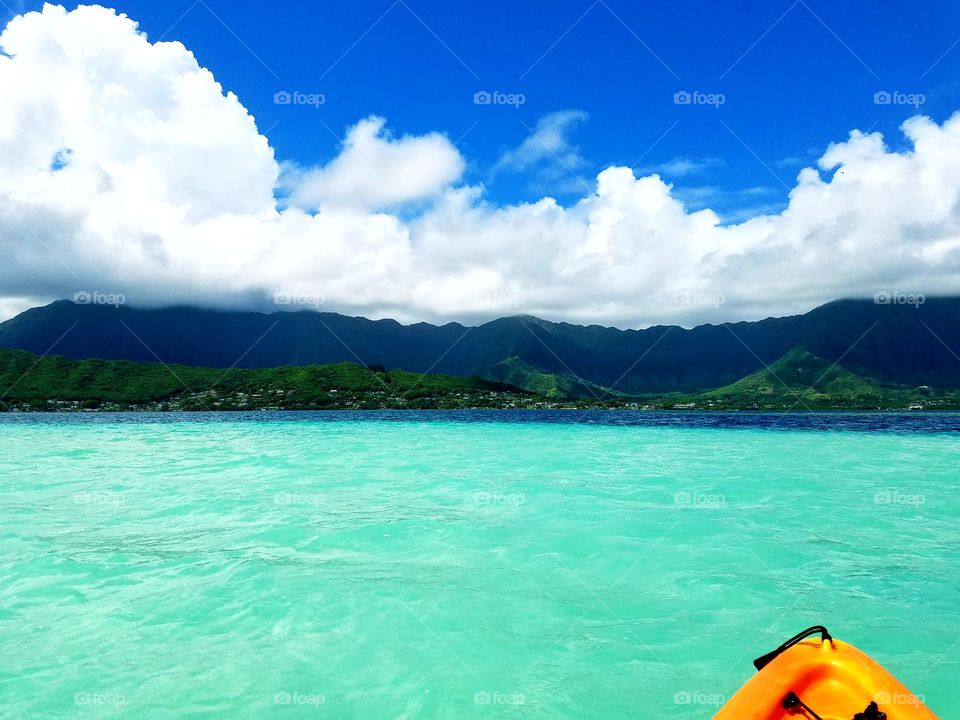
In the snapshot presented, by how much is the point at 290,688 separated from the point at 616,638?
5.10 metres

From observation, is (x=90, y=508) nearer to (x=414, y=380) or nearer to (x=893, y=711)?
(x=893, y=711)

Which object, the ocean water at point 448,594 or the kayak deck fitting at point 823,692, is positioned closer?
the kayak deck fitting at point 823,692

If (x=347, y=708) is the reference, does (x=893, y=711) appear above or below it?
above

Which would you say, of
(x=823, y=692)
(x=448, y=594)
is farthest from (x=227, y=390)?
(x=823, y=692)

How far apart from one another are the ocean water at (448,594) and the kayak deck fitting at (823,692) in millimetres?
2557

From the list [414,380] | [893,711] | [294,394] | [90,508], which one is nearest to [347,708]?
[893,711]

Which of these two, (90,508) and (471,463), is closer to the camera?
(90,508)

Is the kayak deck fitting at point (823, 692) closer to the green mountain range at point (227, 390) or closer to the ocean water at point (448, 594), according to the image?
the ocean water at point (448, 594)

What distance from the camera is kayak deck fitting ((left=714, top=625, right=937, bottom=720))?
4.55 metres

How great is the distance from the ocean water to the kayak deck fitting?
2.56 m

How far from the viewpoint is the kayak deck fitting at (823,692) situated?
179 inches

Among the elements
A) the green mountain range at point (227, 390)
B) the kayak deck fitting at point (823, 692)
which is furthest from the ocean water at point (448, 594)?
the green mountain range at point (227, 390)

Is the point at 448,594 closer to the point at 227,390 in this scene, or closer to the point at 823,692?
the point at 823,692

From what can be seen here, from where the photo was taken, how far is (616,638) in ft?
29.3
